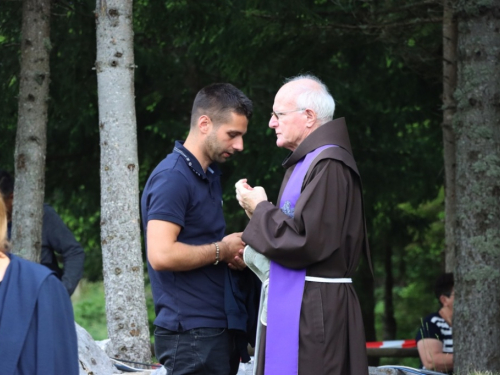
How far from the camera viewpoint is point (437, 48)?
361 inches

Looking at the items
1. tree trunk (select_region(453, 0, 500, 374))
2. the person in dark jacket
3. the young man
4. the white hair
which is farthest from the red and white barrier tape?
the white hair

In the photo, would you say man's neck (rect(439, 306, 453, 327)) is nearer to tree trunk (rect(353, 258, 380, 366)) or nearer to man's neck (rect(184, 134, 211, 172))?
tree trunk (rect(353, 258, 380, 366))

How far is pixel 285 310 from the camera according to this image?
3703mm

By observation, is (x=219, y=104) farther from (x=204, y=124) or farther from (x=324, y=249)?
(x=324, y=249)

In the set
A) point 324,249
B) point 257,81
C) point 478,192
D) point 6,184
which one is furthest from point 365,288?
point 324,249

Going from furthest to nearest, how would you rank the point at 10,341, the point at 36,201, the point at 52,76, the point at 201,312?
the point at 52,76 → the point at 36,201 → the point at 201,312 → the point at 10,341

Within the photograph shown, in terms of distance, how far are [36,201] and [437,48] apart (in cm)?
472

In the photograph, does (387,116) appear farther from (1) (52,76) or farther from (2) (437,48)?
(1) (52,76)

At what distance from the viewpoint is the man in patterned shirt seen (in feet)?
26.0

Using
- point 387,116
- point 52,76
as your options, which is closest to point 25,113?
point 52,76

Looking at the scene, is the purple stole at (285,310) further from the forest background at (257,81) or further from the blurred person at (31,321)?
the forest background at (257,81)

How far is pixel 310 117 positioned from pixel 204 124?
52cm

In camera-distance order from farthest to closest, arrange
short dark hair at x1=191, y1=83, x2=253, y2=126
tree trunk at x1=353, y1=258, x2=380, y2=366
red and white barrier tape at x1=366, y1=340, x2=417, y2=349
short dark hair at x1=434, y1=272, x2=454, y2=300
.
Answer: tree trunk at x1=353, y1=258, x2=380, y2=366 < red and white barrier tape at x1=366, y1=340, x2=417, y2=349 < short dark hair at x1=434, y1=272, x2=454, y2=300 < short dark hair at x1=191, y1=83, x2=253, y2=126

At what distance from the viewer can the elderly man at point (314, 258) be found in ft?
11.9
